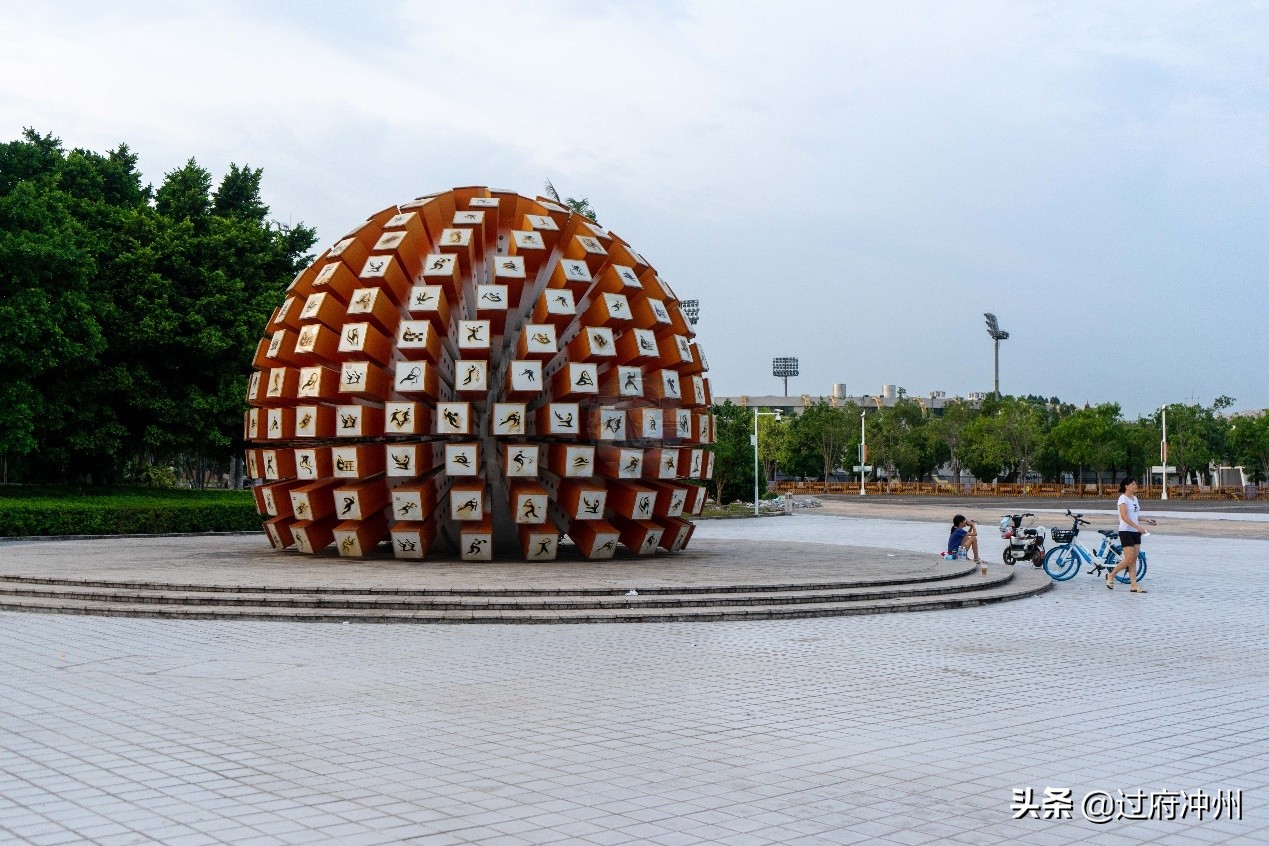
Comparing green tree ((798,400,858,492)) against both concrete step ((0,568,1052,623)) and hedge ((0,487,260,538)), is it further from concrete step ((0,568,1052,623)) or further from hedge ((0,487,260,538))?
concrete step ((0,568,1052,623))

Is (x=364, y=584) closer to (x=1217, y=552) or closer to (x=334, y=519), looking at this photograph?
(x=334, y=519)

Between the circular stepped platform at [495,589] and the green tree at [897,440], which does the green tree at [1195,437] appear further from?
the circular stepped platform at [495,589]

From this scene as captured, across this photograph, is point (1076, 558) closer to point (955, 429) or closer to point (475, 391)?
point (475, 391)

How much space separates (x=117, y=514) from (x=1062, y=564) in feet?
75.6

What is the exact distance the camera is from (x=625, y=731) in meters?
8.53

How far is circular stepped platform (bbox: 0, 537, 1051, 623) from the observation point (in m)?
14.6

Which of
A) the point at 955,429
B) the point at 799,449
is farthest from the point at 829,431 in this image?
the point at 955,429

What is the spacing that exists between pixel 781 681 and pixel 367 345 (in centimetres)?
1040

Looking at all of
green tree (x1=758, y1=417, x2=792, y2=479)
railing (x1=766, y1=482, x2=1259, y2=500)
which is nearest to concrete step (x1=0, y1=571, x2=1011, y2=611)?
railing (x1=766, y1=482, x2=1259, y2=500)

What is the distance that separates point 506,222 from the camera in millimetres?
20312

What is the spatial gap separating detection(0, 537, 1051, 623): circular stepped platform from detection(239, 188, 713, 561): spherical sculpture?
84 centimetres

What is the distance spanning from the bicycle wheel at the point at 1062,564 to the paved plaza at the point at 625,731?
5.73m

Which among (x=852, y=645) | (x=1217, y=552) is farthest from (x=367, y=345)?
(x=1217, y=552)

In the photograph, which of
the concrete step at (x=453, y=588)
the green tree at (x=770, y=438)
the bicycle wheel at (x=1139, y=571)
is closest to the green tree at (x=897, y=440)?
the green tree at (x=770, y=438)
